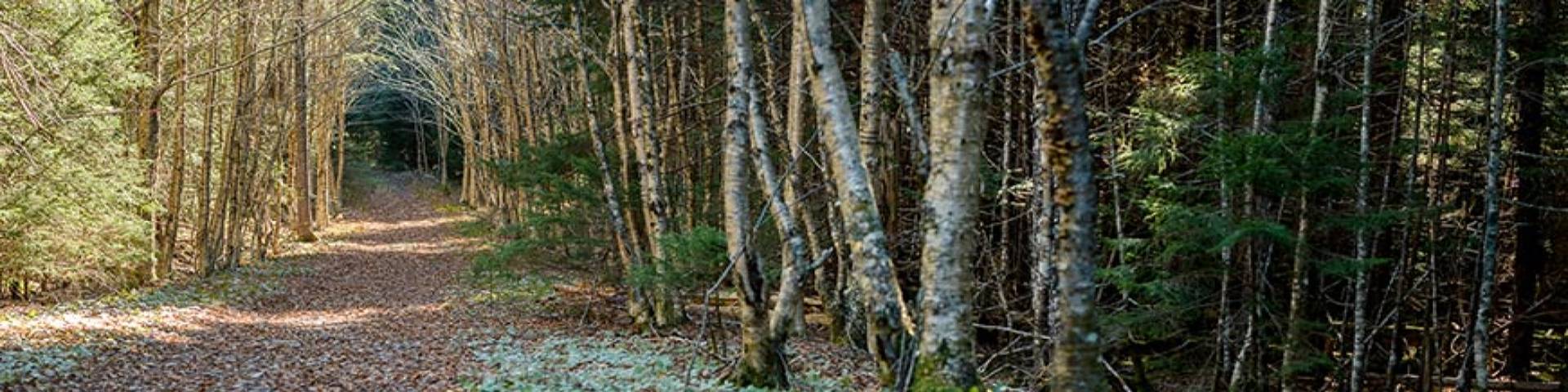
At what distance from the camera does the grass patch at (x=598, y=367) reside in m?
8.71

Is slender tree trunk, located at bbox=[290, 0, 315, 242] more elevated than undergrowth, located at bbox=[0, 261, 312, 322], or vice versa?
slender tree trunk, located at bbox=[290, 0, 315, 242]

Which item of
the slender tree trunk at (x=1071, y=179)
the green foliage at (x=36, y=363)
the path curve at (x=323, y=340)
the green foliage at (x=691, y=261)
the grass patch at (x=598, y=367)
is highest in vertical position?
the slender tree trunk at (x=1071, y=179)

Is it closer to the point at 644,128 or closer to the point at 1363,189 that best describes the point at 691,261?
the point at 644,128

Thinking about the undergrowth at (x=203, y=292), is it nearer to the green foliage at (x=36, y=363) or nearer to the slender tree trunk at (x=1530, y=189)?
the green foliage at (x=36, y=363)

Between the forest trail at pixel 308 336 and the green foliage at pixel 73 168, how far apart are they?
50.2 inches

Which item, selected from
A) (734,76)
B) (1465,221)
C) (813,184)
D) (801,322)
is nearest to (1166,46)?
(1465,221)

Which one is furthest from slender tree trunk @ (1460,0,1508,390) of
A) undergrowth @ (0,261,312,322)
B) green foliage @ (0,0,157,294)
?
undergrowth @ (0,261,312,322)

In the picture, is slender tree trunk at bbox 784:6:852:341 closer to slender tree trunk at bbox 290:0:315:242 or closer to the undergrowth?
the undergrowth

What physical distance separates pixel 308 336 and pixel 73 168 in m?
3.84

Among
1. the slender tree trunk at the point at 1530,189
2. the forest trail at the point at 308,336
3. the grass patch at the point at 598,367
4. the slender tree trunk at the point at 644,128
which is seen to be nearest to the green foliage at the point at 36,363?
the forest trail at the point at 308,336

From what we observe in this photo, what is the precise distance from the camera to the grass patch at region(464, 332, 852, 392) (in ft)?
28.6

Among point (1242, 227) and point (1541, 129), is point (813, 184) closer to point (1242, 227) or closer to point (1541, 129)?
point (1242, 227)

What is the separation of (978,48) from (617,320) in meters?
8.96

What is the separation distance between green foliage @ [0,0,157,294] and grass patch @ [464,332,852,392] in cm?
567
